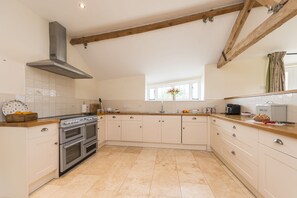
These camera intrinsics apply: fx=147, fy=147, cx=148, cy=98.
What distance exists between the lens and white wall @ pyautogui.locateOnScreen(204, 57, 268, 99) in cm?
379

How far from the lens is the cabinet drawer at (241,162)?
1.72 metres

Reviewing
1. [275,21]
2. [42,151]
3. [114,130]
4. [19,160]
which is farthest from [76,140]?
[275,21]

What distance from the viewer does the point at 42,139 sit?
1.95m

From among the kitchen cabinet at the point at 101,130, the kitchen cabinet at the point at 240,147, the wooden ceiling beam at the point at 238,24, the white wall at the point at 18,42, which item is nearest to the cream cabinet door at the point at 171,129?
the kitchen cabinet at the point at 240,147

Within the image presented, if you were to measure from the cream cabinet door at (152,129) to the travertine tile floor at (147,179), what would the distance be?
64 cm

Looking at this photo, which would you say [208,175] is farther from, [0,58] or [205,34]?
[0,58]

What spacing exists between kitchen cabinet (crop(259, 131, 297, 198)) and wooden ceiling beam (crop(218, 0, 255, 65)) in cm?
211

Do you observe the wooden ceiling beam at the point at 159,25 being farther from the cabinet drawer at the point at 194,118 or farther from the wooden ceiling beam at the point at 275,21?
the cabinet drawer at the point at 194,118

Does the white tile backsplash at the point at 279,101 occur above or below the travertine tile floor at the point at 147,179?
above

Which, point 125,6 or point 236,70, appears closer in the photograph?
point 125,6

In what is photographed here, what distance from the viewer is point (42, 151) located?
6.39 feet

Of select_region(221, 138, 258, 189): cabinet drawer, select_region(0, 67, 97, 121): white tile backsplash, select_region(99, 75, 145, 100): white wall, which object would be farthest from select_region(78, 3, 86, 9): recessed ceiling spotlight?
select_region(221, 138, 258, 189): cabinet drawer

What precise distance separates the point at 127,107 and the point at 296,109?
11.7ft

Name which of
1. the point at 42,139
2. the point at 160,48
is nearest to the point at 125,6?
the point at 160,48
